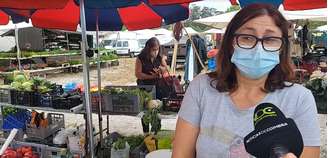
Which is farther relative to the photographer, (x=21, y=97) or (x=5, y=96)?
(x=5, y=96)

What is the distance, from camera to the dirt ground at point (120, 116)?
7.46 m

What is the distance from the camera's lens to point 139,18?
6977 mm

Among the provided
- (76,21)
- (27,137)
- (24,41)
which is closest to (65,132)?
(27,137)

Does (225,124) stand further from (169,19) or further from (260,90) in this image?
(169,19)

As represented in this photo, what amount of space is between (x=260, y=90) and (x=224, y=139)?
0.28 m

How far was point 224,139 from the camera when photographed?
5.35 feet

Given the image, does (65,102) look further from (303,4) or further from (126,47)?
(126,47)

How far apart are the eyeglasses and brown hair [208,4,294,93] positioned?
0.03 metres

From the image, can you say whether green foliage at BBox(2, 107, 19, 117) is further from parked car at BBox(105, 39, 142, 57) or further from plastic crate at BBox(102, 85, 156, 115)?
parked car at BBox(105, 39, 142, 57)

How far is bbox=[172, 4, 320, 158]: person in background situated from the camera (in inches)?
63.0

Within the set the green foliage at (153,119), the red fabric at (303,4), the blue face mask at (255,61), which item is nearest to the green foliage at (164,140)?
the green foliage at (153,119)

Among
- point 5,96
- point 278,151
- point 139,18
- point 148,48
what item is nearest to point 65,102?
point 5,96

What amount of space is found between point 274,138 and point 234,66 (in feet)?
2.67

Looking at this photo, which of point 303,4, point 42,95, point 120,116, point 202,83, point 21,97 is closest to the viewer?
point 202,83
